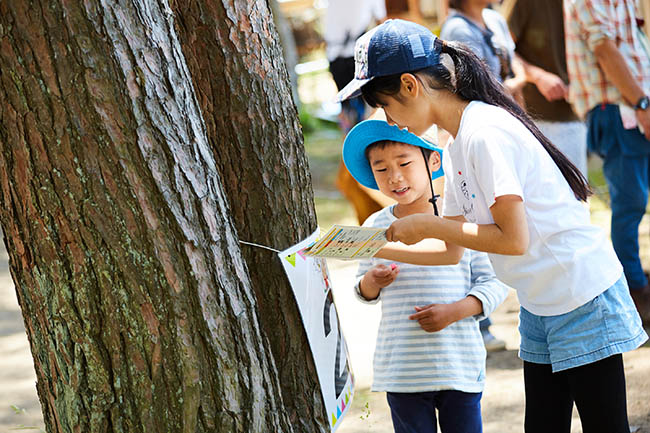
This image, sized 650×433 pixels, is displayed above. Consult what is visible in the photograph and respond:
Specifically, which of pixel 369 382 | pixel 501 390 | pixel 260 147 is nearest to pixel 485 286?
pixel 260 147

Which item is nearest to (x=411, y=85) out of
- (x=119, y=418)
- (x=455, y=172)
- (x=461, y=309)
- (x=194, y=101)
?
(x=455, y=172)


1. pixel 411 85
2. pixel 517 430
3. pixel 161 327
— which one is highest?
pixel 411 85

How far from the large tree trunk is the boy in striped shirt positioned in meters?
0.76

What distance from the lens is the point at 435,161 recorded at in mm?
2691

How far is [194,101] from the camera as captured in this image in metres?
1.91

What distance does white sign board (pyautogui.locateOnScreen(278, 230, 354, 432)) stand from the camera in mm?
2275

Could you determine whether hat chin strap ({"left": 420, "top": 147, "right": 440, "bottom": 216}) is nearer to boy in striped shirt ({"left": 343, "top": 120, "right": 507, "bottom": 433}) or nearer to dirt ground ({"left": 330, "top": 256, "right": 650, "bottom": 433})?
boy in striped shirt ({"left": 343, "top": 120, "right": 507, "bottom": 433})

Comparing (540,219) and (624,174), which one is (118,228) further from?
A: (624,174)

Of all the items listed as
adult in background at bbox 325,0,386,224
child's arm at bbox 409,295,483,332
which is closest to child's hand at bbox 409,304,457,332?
child's arm at bbox 409,295,483,332

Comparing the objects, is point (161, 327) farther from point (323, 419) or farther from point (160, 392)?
point (323, 419)

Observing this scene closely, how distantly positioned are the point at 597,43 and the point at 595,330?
2.22 metres

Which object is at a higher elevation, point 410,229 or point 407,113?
point 407,113

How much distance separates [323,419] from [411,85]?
0.97 meters

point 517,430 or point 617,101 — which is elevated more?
point 617,101
